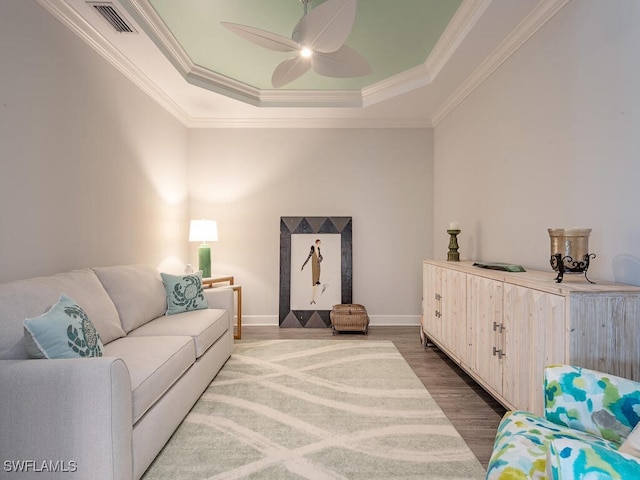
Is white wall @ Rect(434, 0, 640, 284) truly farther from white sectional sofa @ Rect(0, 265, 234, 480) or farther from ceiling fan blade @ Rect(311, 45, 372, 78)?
white sectional sofa @ Rect(0, 265, 234, 480)

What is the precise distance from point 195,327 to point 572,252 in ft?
8.04

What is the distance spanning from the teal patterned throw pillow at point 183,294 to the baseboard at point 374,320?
1.49m

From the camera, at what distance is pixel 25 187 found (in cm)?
211

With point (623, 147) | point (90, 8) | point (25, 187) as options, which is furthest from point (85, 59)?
point (623, 147)

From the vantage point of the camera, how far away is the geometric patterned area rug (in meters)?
1.73

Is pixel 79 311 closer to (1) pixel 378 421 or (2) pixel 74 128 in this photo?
(2) pixel 74 128

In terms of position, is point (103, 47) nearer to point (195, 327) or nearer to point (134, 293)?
point (134, 293)

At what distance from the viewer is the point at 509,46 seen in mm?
2723

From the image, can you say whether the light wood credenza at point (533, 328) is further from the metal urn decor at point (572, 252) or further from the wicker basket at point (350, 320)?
the wicker basket at point (350, 320)

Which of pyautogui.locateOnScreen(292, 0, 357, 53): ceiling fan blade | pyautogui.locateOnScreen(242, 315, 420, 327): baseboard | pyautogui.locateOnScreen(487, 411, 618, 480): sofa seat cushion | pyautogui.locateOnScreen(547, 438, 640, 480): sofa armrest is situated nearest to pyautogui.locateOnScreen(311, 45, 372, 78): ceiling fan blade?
pyautogui.locateOnScreen(292, 0, 357, 53): ceiling fan blade

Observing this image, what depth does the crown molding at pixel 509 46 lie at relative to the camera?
7.45ft

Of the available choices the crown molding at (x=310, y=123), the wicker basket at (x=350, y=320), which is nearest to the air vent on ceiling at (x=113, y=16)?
the crown molding at (x=310, y=123)

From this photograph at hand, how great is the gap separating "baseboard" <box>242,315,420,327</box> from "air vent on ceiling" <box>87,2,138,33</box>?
3347mm

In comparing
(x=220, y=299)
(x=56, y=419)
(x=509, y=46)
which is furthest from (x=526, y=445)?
(x=509, y=46)
